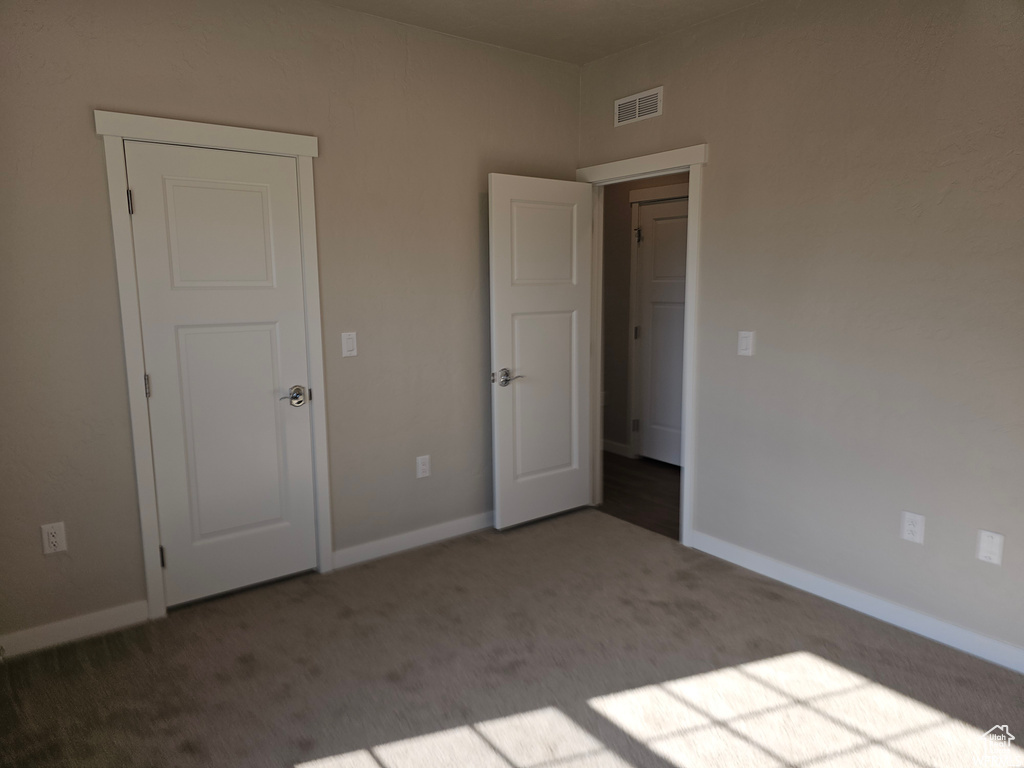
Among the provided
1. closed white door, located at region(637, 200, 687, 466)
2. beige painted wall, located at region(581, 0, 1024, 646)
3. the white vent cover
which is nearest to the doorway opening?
closed white door, located at region(637, 200, 687, 466)

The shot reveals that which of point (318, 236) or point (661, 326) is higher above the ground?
point (318, 236)

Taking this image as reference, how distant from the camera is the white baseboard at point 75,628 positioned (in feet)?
8.70

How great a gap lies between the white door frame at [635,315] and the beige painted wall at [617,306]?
0.03 meters

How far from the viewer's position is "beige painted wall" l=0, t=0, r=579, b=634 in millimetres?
2557

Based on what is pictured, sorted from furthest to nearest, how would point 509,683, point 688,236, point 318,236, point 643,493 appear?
point 643,493 → point 688,236 → point 318,236 → point 509,683

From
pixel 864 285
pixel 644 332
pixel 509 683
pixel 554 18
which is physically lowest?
pixel 509 683

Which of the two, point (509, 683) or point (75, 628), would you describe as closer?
point (509, 683)

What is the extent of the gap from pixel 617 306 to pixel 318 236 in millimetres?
2893

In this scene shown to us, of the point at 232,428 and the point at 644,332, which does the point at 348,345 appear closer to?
the point at 232,428

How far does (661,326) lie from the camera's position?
5.21 metres

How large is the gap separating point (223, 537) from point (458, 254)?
184 cm

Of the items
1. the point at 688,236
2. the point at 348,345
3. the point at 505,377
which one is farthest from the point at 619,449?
the point at 348,345

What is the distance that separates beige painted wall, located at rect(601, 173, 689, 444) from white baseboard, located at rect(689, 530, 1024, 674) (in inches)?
79.5

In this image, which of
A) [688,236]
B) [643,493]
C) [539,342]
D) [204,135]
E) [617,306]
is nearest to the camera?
[204,135]
